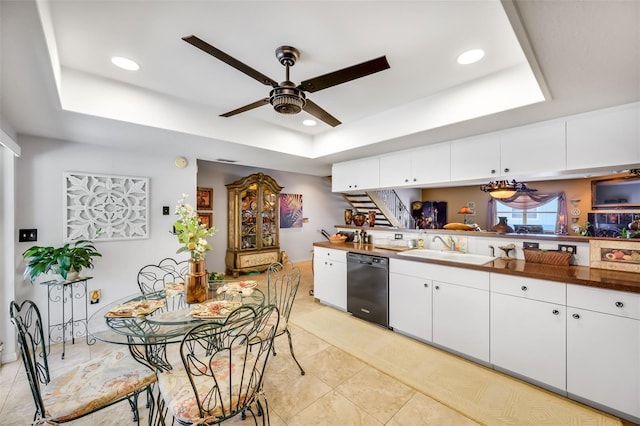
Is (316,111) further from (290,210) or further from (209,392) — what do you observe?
(290,210)

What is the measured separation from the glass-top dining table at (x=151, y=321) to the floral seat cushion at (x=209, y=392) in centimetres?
19

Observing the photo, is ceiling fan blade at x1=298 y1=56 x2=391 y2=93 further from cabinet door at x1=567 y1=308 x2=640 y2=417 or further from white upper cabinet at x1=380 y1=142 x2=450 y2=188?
cabinet door at x1=567 y1=308 x2=640 y2=417

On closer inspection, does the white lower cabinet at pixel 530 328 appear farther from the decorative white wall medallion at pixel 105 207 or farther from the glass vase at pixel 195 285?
the decorative white wall medallion at pixel 105 207

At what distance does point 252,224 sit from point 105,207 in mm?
2857

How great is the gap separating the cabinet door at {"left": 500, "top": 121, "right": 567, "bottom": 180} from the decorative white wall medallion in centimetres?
409

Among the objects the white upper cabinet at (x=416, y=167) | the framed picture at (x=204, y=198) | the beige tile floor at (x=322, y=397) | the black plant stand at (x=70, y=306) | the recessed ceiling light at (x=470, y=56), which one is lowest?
the beige tile floor at (x=322, y=397)

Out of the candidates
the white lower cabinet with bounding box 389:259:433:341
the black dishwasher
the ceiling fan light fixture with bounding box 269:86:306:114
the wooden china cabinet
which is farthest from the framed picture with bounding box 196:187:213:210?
the ceiling fan light fixture with bounding box 269:86:306:114

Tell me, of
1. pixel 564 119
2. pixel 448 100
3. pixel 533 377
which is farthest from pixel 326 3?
pixel 533 377

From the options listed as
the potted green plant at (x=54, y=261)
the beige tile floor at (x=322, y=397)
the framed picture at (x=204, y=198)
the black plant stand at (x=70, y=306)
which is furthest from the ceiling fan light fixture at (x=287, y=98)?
the framed picture at (x=204, y=198)

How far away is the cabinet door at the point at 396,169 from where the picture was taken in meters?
3.34

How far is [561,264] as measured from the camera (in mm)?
2367

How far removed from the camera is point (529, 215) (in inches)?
264

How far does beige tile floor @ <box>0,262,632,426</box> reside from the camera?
1.80 m

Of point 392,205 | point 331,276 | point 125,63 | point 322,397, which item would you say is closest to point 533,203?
point 392,205
